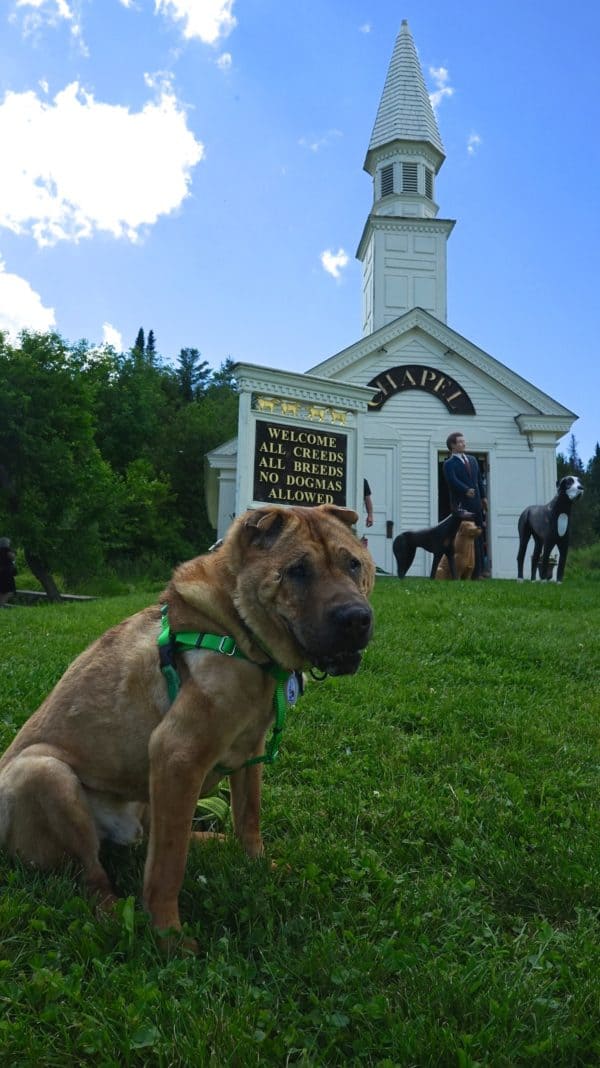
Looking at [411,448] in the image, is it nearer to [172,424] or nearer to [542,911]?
[542,911]

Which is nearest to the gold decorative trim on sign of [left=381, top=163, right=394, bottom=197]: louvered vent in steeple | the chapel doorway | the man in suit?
the man in suit

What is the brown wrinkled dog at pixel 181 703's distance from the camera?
225 cm

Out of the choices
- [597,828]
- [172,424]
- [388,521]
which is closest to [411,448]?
[388,521]

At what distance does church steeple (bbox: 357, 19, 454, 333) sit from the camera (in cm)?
2286

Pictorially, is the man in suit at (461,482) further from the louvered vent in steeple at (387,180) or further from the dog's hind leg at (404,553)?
the louvered vent in steeple at (387,180)

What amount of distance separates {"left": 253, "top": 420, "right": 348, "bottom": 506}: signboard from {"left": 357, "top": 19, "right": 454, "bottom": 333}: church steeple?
410 inches

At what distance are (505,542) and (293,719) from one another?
1629 cm

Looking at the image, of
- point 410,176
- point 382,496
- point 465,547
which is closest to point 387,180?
point 410,176

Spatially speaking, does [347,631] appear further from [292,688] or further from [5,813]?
[5,813]

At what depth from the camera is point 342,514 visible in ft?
8.97

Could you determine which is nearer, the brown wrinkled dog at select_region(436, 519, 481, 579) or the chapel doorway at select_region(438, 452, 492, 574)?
the brown wrinkled dog at select_region(436, 519, 481, 579)

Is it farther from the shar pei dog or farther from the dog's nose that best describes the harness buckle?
the shar pei dog

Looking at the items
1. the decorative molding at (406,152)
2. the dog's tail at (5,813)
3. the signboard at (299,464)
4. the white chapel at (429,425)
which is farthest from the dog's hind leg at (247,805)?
the decorative molding at (406,152)

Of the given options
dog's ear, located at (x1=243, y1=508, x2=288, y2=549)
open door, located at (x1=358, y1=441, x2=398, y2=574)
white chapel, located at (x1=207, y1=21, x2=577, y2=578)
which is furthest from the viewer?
white chapel, located at (x1=207, y1=21, x2=577, y2=578)
